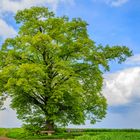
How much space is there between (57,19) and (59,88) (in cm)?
934

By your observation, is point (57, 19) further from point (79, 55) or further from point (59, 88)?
point (59, 88)

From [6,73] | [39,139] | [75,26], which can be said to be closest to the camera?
[39,139]

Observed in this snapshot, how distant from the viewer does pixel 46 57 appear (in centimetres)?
5422

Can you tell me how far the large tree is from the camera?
2040 inches

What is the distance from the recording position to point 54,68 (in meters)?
53.3

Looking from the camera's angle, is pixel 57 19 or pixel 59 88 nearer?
pixel 59 88

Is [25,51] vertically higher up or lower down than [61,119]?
higher up

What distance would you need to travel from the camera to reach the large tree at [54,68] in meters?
51.8

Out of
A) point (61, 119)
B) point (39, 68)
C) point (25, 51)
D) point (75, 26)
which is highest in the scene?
point (75, 26)

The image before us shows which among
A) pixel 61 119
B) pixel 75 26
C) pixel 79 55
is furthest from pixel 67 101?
pixel 75 26

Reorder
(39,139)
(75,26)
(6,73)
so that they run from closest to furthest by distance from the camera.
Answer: (39,139) < (6,73) < (75,26)

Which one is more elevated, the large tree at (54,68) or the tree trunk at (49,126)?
the large tree at (54,68)

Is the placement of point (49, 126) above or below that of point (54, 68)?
below

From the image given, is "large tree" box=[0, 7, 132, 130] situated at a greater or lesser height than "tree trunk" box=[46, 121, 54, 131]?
greater
